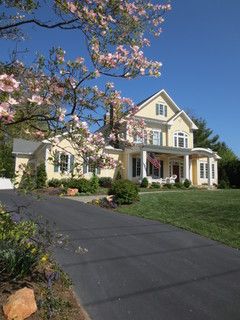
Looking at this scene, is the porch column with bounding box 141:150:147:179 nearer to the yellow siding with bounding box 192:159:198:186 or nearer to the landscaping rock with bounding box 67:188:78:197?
the yellow siding with bounding box 192:159:198:186

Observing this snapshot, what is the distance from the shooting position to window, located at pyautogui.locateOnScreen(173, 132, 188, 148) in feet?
132

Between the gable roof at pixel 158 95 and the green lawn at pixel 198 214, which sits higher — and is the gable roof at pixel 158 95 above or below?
above

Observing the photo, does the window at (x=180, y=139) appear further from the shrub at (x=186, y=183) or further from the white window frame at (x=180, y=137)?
the shrub at (x=186, y=183)

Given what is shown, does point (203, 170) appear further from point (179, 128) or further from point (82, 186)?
point (82, 186)

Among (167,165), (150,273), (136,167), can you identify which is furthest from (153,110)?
(150,273)

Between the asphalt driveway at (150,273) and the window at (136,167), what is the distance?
73.2 ft

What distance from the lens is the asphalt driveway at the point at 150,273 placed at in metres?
6.82


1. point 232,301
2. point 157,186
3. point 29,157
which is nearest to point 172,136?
point 157,186

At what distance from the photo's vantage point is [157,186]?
3378cm

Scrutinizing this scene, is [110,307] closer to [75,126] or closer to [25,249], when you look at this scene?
[25,249]

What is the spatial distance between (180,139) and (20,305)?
3578 cm

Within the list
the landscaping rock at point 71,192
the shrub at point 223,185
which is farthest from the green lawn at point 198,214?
the shrub at point 223,185

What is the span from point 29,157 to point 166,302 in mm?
29928

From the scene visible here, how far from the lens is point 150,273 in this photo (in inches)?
346
